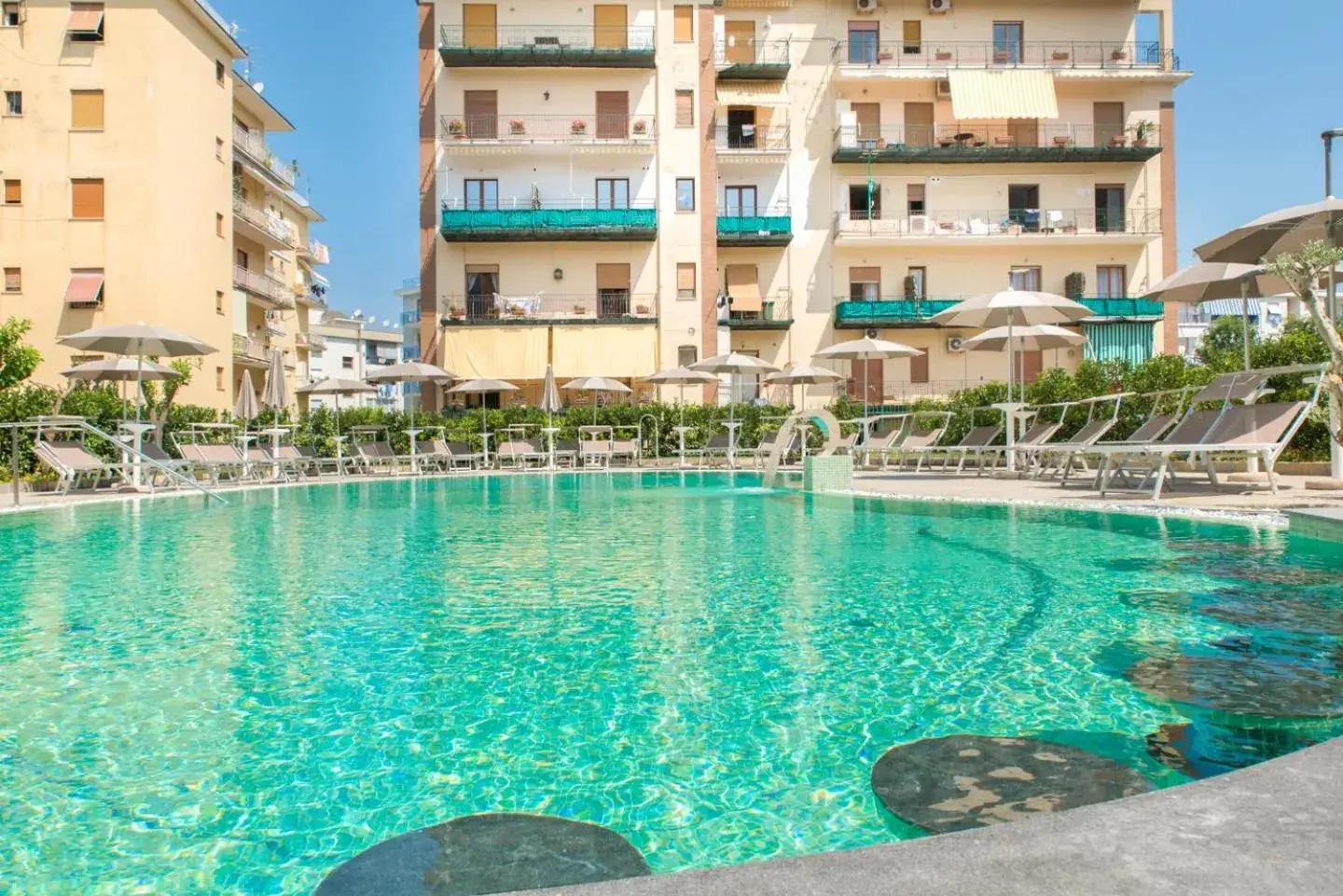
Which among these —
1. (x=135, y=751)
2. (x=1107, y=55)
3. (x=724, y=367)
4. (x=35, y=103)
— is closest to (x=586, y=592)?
(x=135, y=751)

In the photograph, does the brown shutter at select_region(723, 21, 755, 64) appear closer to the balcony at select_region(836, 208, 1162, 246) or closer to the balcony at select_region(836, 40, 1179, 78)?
the balcony at select_region(836, 40, 1179, 78)

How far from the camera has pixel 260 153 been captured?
106 ft

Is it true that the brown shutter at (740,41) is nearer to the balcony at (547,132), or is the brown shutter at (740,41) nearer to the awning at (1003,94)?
the balcony at (547,132)

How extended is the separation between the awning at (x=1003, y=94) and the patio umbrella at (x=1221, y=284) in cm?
1842

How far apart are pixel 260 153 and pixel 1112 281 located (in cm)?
3012

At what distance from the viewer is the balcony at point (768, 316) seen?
29.1 meters

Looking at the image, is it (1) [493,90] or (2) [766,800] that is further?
(1) [493,90]

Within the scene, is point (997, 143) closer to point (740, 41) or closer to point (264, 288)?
point (740, 41)

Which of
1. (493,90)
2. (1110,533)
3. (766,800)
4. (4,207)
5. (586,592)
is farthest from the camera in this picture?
(493,90)

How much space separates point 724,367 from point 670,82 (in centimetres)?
1290

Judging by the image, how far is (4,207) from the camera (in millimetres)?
23250

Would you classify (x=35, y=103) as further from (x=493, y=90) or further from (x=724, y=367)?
(x=724, y=367)

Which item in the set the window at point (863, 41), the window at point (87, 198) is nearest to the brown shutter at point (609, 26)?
the window at point (863, 41)

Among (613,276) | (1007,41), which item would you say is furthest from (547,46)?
(1007,41)
